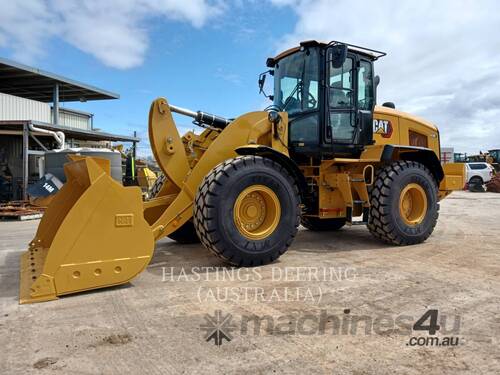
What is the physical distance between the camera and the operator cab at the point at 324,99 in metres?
5.98

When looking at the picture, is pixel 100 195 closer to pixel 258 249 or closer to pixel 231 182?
pixel 231 182

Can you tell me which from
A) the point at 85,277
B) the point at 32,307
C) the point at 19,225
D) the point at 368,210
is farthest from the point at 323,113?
the point at 19,225

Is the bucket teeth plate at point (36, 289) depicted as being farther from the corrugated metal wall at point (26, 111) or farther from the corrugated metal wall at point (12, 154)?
the corrugated metal wall at point (26, 111)

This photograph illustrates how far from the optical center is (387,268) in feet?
16.0

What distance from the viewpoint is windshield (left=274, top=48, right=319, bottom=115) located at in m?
6.02

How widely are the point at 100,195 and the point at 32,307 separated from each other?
1.07 meters

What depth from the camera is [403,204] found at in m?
6.54

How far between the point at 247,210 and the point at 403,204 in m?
2.90

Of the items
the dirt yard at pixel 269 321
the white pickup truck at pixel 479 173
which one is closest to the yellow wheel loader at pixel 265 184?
the dirt yard at pixel 269 321

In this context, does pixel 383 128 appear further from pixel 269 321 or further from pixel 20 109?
pixel 20 109

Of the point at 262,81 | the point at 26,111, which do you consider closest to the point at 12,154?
the point at 26,111

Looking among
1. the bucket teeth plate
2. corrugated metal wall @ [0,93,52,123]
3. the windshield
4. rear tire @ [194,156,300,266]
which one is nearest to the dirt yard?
the bucket teeth plate

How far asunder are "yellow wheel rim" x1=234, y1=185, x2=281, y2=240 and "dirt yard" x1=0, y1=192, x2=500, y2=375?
46cm

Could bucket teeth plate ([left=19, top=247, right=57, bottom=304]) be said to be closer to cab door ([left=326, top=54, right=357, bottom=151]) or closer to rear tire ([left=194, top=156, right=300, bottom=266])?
rear tire ([left=194, top=156, right=300, bottom=266])
